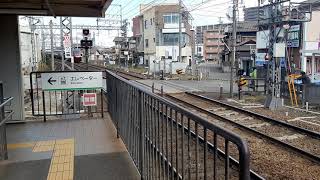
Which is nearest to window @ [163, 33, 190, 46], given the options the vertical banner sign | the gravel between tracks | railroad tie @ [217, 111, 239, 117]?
the vertical banner sign

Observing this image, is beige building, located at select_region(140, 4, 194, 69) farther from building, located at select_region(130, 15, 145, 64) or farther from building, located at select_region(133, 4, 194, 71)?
building, located at select_region(130, 15, 145, 64)

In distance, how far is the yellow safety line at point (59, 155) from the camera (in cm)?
487

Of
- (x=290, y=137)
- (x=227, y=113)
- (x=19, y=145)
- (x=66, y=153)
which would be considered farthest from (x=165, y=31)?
(x=66, y=153)

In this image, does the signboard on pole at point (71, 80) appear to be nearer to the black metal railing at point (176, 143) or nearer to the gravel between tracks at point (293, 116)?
the black metal railing at point (176, 143)

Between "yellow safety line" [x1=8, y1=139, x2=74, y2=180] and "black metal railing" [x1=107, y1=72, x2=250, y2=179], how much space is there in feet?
3.05

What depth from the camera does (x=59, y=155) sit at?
580cm

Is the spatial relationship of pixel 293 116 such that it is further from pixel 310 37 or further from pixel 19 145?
pixel 310 37

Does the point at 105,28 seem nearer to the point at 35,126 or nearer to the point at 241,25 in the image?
the point at 241,25

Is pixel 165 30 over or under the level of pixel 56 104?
over

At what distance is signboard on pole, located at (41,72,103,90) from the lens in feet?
28.2

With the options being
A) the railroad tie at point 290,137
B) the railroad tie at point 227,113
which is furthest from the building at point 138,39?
the railroad tie at point 290,137

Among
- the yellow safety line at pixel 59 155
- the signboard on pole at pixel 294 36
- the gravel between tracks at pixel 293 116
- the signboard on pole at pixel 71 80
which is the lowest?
the gravel between tracks at pixel 293 116

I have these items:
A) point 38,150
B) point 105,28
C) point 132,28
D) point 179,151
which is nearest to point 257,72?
point 38,150

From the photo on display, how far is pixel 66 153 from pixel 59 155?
13 centimetres
